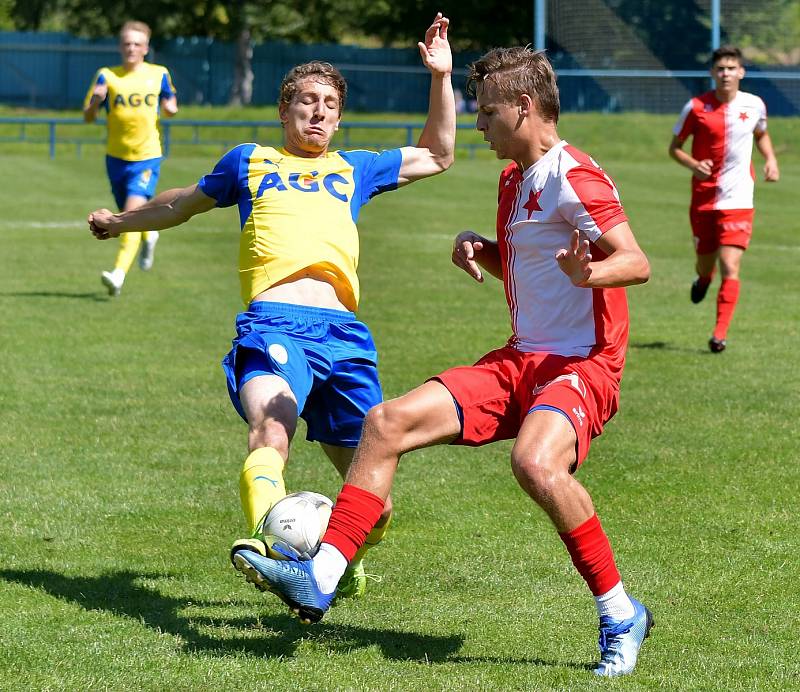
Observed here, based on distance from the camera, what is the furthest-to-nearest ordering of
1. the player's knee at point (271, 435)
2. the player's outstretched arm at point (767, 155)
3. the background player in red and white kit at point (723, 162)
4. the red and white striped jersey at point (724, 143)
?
the player's outstretched arm at point (767, 155) < the red and white striped jersey at point (724, 143) < the background player in red and white kit at point (723, 162) < the player's knee at point (271, 435)

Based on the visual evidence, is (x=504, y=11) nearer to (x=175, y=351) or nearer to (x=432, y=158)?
(x=175, y=351)

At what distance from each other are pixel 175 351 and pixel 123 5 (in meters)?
45.4

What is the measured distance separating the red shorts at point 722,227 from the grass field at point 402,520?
0.82 metres

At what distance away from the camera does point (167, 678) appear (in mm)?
4375

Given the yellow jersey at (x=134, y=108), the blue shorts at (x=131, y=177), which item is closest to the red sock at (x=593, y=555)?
the blue shorts at (x=131, y=177)

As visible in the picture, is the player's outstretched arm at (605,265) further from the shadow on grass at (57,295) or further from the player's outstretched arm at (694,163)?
the shadow on grass at (57,295)

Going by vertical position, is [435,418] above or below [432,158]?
below

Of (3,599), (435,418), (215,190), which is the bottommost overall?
(3,599)

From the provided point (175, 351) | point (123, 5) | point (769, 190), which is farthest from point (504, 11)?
point (175, 351)

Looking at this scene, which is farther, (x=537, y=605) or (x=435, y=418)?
(x=537, y=605)

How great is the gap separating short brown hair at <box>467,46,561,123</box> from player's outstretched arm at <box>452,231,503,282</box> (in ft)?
1.91

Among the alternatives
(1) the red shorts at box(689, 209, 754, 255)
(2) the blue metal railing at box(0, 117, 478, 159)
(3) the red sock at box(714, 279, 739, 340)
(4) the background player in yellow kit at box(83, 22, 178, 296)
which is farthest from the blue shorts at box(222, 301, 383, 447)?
(2) the blue metal railing at box(0, 117, 478, 159)

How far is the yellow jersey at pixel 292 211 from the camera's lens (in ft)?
17.5

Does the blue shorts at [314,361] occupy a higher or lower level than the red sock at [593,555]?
higher
